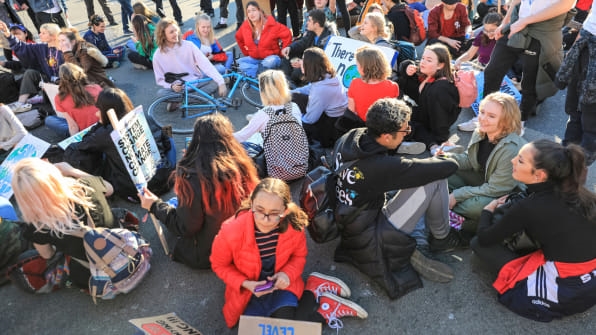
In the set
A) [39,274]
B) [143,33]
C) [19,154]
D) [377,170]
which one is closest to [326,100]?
[377,170]

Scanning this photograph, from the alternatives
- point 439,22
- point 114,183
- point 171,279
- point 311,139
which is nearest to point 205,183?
point 171,279

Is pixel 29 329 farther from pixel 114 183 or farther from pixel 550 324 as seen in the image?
pixel 550 324

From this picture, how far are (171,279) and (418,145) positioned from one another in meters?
2.88

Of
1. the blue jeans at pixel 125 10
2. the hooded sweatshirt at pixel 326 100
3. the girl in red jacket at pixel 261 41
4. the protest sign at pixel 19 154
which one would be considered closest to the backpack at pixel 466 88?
→ the hooded sweatshirt at pixel 326 100

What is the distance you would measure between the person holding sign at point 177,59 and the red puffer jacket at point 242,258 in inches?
134

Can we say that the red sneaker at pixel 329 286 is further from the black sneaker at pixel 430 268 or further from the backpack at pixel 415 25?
the backpack at pixel 415 25

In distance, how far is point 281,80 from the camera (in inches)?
156

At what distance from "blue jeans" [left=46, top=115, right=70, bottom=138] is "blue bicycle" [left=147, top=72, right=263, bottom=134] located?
112cm

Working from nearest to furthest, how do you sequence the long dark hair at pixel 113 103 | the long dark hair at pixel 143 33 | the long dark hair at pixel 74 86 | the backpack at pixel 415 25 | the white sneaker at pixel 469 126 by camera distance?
the long dark hair at pixel 113 103, the long dark hair at pixel 74 86, the white sneaker at pixel 469 126, the backpack at pixel 415 25, the long dark hair at pixel 143 33

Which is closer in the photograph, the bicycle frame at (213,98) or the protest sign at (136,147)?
the protest sign at (136,147)

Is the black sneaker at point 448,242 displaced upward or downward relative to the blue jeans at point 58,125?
upward

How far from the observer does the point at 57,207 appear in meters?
2.70

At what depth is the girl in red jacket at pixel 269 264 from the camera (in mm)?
2619

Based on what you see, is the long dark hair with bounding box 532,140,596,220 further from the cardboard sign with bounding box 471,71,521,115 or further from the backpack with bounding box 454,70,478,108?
the cardboard sign with bounding box 471,71,521,115
